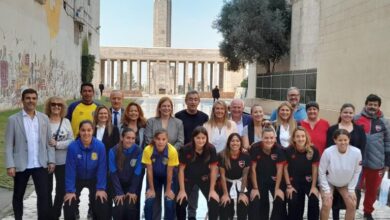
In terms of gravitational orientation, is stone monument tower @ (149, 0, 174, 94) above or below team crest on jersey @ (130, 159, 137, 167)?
above

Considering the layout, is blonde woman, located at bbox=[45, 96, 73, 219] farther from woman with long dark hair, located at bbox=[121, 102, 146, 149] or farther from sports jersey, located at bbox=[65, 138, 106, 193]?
woman with long dark hair, located at bbox=[121, 102, 146, 149]

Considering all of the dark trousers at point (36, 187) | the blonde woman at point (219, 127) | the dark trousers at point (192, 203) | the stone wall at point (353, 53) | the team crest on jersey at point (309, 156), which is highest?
the stone wall at point (353, 53)

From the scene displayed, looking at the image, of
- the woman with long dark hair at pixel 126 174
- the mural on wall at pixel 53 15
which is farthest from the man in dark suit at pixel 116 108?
the mural on wall at pixel 53 15

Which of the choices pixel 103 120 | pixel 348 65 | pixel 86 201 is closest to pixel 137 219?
pixel 103 120

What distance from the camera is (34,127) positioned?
5.68 meters

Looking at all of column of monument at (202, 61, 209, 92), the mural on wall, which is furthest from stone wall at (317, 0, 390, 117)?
column of monument at (202, 61, 209, 92)

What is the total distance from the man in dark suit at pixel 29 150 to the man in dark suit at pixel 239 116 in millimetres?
2453

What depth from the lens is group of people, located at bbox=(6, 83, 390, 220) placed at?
569cm

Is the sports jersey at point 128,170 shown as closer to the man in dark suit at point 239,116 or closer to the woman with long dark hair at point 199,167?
the woman with long dark hair at point 199,167

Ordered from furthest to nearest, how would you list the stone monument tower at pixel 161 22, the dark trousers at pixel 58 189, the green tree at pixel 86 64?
the stone monument tower at pixel 161 22 < the green tree at pixel 86 64 < the dark trousers at pixel 58 189

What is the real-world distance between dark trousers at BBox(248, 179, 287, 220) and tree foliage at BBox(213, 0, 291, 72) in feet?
85.6

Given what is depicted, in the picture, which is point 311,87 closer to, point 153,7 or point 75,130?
point 75,130

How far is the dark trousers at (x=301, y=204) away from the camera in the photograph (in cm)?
581

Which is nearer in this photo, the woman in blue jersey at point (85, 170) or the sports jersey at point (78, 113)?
the woman in blue jersey at point (85, 170)
